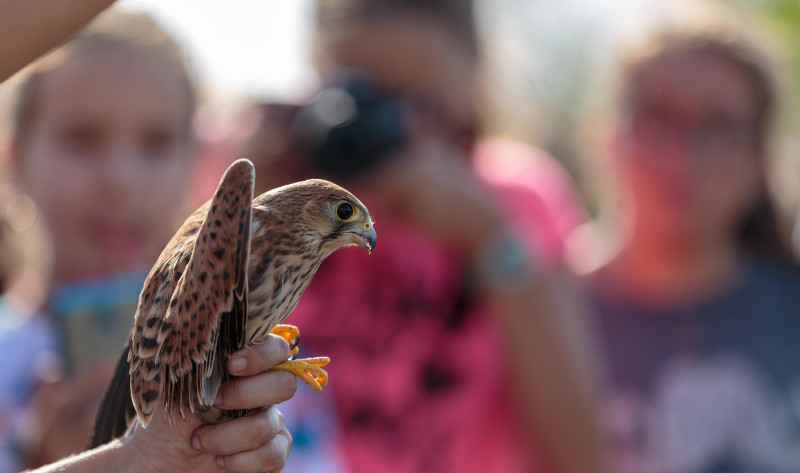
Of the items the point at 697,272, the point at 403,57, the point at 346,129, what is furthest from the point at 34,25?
the point at 697,272

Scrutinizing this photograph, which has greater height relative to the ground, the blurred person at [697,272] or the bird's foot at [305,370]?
the bird's foot at [305,370]

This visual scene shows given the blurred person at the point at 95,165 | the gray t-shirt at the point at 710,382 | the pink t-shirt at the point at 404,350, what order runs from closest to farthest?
the blurred person at the point at 95,165
the pink t-shirt at the point at 404,350
the gray t-shirt at the point at 710,382

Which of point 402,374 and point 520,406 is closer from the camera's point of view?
point 402,374

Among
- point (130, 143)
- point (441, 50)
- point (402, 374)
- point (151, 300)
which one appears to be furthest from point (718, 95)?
point (151, 300)

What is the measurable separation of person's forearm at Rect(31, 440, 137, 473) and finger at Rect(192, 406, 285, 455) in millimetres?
144

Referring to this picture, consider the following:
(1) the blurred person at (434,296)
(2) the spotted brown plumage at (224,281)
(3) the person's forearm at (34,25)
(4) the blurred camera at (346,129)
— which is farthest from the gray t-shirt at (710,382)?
(3) the person's forearm at (34,25)

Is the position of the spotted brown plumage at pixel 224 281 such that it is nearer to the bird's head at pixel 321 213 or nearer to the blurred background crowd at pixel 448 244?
the bird's head at pixel 321 213

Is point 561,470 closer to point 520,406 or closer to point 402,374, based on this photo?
point 520,406

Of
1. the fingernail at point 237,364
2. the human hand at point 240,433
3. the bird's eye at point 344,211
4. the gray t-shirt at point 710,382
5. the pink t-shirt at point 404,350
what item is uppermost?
the bird's eye at point 344,211

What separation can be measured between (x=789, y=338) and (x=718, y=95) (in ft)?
4.78

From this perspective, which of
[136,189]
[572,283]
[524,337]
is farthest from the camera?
[572,283]

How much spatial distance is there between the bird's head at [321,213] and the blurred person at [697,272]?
9.73ft

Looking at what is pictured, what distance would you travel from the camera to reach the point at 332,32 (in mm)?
3963

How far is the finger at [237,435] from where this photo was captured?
53.3 inches
